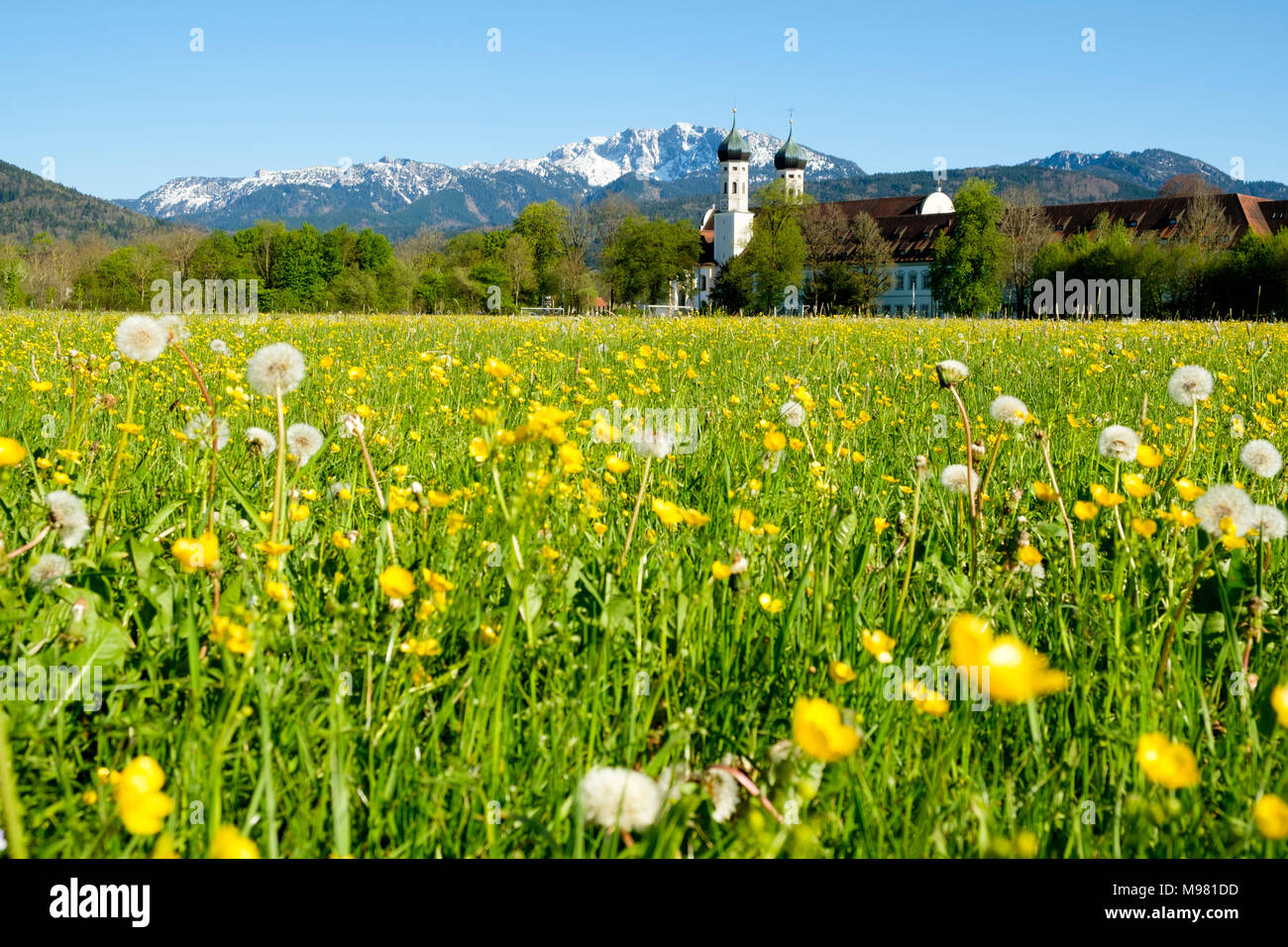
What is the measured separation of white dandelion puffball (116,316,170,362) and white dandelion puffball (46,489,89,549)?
64cm

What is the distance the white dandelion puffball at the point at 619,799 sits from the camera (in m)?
0.95

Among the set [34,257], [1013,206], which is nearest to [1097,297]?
[1013,206]

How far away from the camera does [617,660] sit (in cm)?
153

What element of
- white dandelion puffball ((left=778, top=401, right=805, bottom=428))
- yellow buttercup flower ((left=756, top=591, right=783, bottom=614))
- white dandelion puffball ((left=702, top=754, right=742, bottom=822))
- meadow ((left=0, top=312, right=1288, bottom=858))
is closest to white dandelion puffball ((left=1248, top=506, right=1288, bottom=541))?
meadow ((left=0, top=312, right=1288, bottom=858))

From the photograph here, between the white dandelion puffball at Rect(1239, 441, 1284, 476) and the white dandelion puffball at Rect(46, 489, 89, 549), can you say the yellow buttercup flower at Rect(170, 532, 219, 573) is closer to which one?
the white dandelion puffball at Rect(46, 489, 89, 549)

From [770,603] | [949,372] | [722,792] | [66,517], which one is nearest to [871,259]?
[949,372]

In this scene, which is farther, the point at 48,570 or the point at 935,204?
the point at 935,204

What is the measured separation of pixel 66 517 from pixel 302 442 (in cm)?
90

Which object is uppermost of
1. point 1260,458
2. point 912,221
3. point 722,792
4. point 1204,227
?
point 912,221

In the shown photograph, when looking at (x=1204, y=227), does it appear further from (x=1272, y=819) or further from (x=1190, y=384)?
(x=1272, y=819)

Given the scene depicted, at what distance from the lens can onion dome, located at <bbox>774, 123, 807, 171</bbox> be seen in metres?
120

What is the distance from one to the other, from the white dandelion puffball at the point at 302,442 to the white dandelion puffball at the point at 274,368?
0.35 metres

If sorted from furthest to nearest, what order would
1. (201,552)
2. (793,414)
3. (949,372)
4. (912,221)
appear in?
(912,221)
(793,414)
(949,372)
(201,552)
